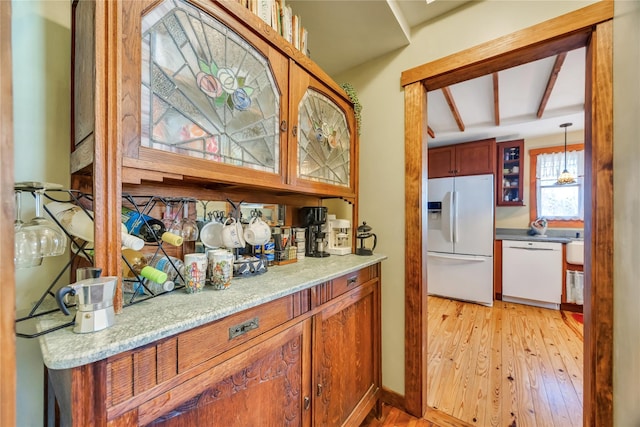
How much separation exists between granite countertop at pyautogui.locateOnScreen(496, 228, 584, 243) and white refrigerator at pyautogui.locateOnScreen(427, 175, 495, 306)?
19.1 inches

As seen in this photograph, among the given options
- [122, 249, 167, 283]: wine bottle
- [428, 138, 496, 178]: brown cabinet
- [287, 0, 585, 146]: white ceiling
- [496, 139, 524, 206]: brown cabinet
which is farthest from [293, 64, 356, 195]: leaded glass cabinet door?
[496, 139, 524, 206]: brown cabinet

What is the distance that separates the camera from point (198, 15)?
85 centimetres

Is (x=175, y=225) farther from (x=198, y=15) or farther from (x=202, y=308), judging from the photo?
(x=198, y=15)

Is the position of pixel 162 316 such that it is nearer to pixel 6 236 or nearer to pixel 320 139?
pixel 6 236

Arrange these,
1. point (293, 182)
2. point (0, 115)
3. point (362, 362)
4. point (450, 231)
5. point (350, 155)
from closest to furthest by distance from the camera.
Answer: point (0, 115) → point (293, 182) → point (362, 362) → point (350, 155) → point (450, 231)

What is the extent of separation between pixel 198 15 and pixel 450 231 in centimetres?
360

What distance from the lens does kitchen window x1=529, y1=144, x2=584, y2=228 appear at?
3547 millimetres

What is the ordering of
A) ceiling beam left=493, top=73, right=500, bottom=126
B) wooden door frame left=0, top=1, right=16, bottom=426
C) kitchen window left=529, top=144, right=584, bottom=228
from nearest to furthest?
1. wooden door frame left=0, top=1, right=16, bottom=426
2. ceiling beam left=493, top=73, right=500, bottom=126
3. kitchen window left=529, top=144, right=584, bottom=228

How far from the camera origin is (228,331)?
73cm

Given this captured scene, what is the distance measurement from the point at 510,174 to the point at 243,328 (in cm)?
461

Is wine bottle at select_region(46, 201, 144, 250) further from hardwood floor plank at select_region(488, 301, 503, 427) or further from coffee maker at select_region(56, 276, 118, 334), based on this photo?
hardwood floor plank at select_region(488, 301, 503, 427)

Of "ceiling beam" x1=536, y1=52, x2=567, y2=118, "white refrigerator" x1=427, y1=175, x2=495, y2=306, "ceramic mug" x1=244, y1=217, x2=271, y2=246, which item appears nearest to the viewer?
"ceramic mug" x1=244, y1=217, x2=271, y2=246

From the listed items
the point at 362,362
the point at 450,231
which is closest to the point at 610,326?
the point at 362,362

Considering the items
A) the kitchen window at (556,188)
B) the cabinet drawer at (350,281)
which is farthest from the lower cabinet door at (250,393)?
the kitchen window at (556,188)
